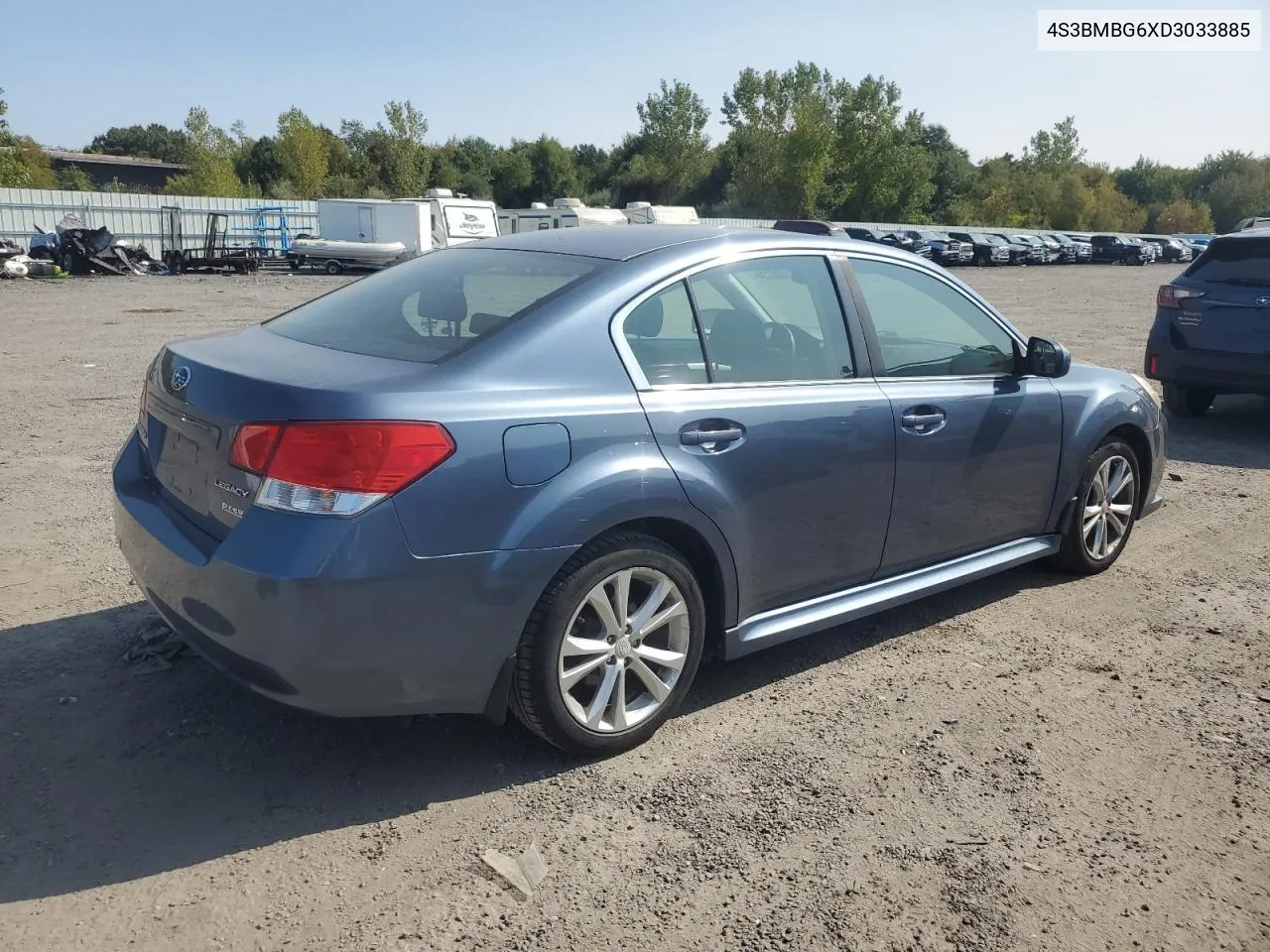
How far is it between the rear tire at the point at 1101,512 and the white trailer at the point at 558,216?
30.4 metres

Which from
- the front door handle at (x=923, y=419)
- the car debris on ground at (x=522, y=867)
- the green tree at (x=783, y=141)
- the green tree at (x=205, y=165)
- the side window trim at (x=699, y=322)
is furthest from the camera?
the green tree at (x=783, y=141)

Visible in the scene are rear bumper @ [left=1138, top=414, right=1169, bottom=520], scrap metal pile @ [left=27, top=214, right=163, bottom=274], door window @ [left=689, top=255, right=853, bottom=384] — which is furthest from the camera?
scrap metal pile @ [left=27, top=214, right=163, bottom=274]

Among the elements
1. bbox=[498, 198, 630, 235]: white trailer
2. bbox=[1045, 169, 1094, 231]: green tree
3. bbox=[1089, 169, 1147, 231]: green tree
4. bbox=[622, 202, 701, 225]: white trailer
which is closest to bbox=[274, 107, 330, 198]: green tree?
bbox=[498, 198, 630, 235]: white trailer

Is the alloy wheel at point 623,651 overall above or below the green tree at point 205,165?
below

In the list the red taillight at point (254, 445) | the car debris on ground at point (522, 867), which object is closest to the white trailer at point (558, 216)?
the red taillight at point (254, 445)

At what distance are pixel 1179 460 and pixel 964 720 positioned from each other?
5.29 meters

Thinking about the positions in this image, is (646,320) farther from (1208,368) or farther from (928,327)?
(1208,368)

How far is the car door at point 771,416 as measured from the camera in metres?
3.46

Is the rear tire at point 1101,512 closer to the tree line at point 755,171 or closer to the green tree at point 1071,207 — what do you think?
the tree line at point 755,171

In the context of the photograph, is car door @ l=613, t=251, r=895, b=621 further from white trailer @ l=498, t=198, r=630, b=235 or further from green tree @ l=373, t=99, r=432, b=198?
green tree @ l=373, t=99, r=432, b=198

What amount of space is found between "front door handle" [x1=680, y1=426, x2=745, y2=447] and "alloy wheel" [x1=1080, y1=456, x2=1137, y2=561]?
7.82ft

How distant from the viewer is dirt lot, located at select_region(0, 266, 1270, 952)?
2660 millimetres

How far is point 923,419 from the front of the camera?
13.6 ft

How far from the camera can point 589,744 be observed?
3342 mm
